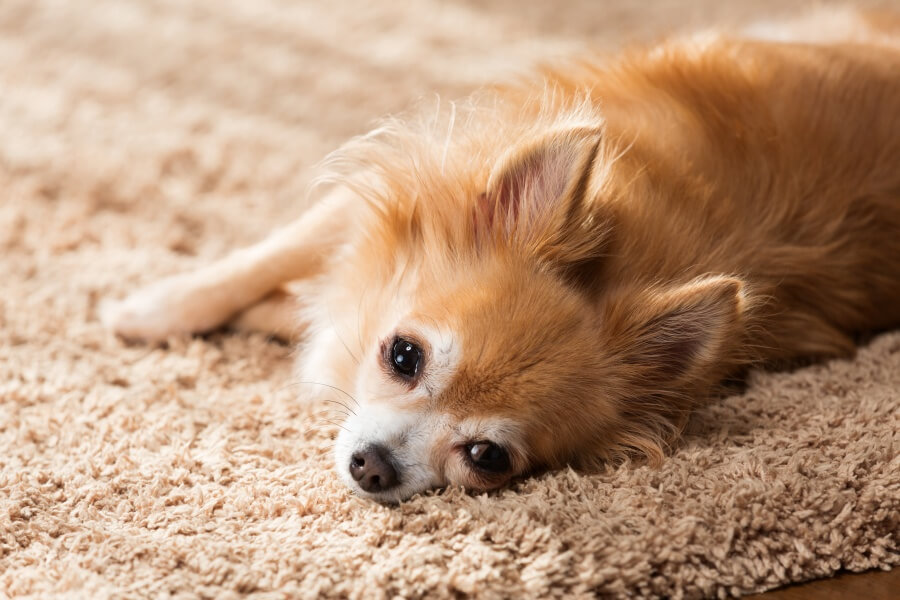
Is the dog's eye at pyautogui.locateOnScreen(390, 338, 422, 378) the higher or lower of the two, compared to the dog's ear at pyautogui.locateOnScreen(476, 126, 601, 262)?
lower

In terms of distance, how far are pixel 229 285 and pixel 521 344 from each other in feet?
3.26

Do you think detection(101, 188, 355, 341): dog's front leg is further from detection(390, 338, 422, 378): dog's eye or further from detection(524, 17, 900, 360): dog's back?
detection(524, 17, 900, 360): dog's back

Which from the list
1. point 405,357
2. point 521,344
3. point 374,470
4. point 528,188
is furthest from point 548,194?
point 374,470

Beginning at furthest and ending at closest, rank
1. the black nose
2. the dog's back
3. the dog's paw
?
the dog's paw → the dog's back → the black nose

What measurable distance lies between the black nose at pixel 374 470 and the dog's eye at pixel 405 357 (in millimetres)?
188

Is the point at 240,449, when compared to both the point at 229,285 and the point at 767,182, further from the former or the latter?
the point at 767,182

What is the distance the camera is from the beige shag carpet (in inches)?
66.6

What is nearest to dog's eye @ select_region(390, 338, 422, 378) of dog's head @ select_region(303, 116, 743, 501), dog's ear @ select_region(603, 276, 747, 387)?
dog's head @ select_region(303, 116, 743, 501)

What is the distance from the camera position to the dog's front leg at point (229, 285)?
253cm

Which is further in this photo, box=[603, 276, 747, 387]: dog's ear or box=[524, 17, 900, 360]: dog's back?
box=[524, 17, 900, 360]: dog's back

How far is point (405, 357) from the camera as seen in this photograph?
2.04 m

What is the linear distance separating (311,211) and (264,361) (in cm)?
46

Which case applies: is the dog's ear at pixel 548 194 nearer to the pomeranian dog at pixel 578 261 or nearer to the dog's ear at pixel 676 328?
the pomeranian dog at pixel 578 261

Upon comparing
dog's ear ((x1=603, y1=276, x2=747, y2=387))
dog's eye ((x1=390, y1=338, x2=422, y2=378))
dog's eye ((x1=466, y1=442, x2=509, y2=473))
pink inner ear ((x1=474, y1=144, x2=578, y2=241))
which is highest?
pink inner ear ((x1=474, y1=144, x2=578, y2=241))
